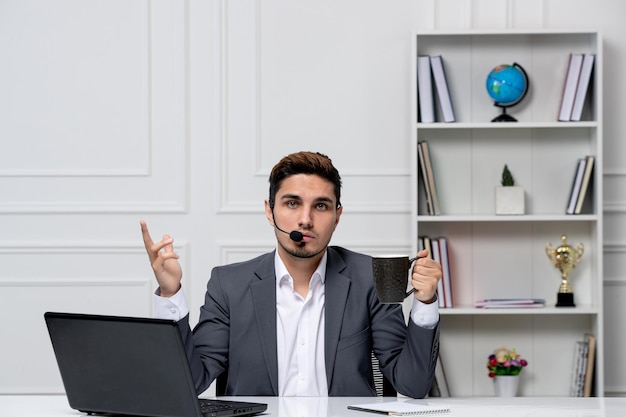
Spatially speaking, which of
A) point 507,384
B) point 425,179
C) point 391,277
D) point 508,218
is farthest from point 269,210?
point 507,384

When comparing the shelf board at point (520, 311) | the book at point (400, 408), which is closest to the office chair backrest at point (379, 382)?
the book at point (400, 408)

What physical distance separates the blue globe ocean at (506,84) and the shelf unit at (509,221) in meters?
0.11

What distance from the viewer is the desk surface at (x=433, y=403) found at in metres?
1.73

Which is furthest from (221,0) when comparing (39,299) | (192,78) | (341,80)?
(39,299)

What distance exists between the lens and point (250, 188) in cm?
399

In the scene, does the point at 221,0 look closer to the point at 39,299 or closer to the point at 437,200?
the point at 437,200

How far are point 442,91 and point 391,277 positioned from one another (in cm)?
211

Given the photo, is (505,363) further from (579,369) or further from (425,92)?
(425,92)

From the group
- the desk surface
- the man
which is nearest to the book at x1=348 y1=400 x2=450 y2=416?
the desk surface

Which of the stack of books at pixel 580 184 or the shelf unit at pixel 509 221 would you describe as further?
the shelf unit at pixel 509 221

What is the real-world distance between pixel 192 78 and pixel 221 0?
0.37 m

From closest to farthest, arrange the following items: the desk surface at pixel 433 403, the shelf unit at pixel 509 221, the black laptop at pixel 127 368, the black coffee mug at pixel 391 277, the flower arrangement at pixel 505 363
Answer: the black laptop at pixel 127 368
the desk surface at pixel 433 403
the black coffee mug at pixel 391 277
the flower arrangement at pixel 505 363
the shelf unit at pixel 509 221

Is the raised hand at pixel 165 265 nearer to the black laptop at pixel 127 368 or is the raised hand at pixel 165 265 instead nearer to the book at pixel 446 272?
the black laptop at pixel 127 368

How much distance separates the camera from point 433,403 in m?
1.86
